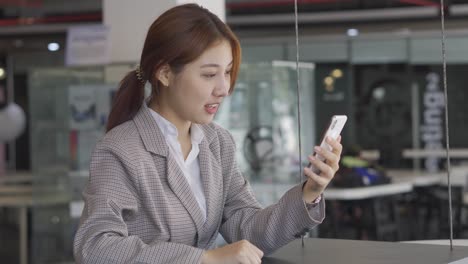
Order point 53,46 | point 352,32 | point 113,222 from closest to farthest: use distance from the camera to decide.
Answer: point 113,222
point 352,32
point 53,46

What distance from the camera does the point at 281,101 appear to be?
283 inches

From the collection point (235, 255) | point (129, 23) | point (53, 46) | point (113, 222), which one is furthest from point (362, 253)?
point (53, 46)

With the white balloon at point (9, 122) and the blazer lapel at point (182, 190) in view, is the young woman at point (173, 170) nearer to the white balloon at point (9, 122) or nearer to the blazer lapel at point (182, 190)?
the blazer lapel at point (182, 190)

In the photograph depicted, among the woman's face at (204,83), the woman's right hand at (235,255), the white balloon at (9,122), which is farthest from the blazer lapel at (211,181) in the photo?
the white balloon at (9,122)

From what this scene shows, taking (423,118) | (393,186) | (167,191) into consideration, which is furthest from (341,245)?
(423,118)

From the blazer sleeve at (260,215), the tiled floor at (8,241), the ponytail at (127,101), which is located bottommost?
the tiled floor at (8,241)

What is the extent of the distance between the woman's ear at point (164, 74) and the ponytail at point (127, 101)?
0.39 ft

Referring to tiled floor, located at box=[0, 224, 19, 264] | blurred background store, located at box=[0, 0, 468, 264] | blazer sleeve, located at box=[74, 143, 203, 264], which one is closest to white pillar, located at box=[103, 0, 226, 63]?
blurred background store, located at box=[0, 0, 468, 264]

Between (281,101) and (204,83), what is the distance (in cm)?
503

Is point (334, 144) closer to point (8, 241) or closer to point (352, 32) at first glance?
point (8, 241)

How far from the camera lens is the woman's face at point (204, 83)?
2.18m

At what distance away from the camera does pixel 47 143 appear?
7199 mm

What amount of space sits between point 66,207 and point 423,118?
9.97 metres

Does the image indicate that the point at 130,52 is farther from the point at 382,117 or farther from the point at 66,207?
the point at 382,117
